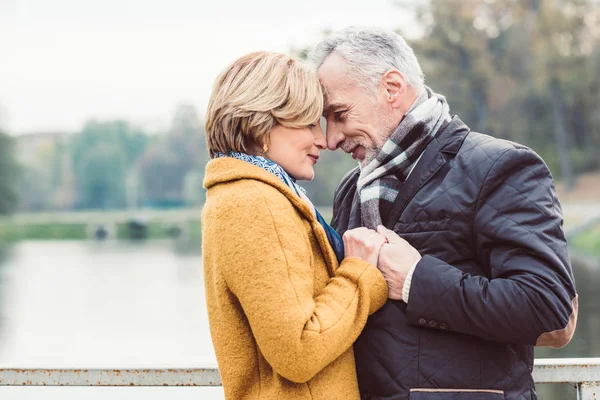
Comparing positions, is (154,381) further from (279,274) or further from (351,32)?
(351,32)

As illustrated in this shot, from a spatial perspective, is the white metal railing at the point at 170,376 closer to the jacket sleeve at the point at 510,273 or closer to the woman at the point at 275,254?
the jacket sleeve at the point at 510,273

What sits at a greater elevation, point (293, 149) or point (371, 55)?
point (371, 55)

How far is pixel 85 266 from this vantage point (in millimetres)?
28297

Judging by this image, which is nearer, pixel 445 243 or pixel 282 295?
pixel 282 295

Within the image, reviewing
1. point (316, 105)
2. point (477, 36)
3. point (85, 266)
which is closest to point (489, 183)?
point (316, 105)

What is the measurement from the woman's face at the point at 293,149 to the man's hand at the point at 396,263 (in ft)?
0.90

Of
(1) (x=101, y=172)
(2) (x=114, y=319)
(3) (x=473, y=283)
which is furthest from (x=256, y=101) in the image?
(1) (x=101, y=172)

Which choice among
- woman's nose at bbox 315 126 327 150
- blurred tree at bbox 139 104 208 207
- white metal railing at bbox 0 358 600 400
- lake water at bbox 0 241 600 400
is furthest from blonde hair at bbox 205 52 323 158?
blurred tree at bbox 139 104 208 207

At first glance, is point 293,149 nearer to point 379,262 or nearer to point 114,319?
point 379,262

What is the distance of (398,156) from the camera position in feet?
6.70

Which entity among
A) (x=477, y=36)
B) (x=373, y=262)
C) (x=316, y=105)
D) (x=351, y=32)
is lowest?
(x=477, y=36)

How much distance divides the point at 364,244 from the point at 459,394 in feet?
1.43

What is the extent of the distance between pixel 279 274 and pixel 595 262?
21013 millimetres

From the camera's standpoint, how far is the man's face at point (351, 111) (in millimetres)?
2096
